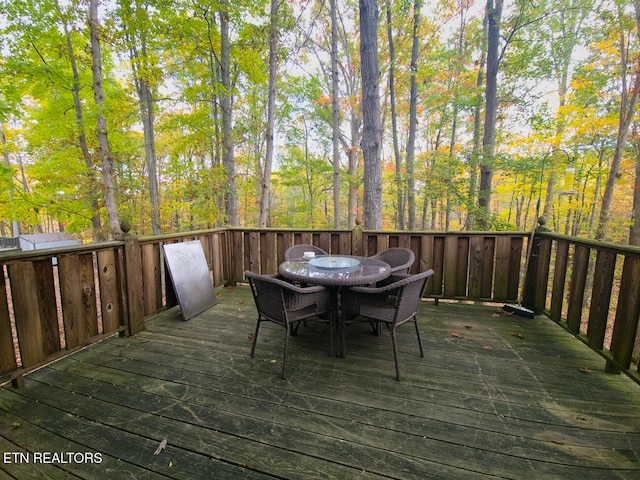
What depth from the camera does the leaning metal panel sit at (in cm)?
304

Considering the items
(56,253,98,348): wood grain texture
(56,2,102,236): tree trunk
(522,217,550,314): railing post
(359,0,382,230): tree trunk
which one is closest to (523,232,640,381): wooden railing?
(522,217,550,314): railing post

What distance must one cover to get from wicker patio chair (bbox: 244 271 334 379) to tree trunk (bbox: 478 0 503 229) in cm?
521

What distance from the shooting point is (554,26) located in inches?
291

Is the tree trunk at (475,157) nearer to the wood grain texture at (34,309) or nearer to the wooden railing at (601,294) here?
the wooden railing at (601,294)

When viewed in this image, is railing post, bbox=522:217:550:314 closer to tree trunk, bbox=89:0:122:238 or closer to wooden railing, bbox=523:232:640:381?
wooden railing, bbox=523:232:640:381

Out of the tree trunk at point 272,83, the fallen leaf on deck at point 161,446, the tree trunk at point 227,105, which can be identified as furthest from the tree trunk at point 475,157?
the fallen leaf on deck at point 161,446

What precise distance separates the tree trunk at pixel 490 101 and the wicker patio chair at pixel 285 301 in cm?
521

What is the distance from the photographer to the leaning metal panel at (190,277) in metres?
3.04

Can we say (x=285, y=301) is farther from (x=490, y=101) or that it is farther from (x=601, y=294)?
(x=490, y=101)

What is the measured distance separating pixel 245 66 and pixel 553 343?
24.0 ft

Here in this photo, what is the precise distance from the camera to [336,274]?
90.6 inches

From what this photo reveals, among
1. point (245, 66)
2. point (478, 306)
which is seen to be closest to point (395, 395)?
point (478, 306)

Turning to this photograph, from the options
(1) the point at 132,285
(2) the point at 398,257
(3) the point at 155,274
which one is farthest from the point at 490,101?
(1) the point at 132,285

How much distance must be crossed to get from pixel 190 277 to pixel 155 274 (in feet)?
1.22
